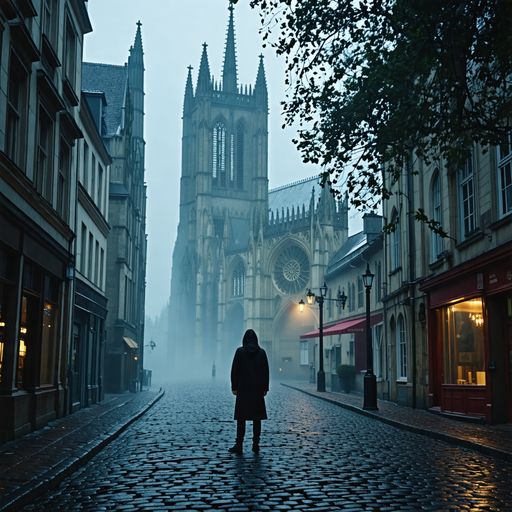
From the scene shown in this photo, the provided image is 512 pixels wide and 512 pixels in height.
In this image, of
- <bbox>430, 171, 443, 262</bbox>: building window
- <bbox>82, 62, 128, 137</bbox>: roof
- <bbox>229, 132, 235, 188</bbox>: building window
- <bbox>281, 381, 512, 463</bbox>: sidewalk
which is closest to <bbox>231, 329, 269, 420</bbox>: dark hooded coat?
<bbox>281, 381, 512, 463</bbox>: sidewalk

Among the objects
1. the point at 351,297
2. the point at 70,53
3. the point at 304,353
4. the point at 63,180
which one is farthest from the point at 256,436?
the point at 304,353

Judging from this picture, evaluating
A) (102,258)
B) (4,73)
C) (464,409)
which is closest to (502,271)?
(464,409)

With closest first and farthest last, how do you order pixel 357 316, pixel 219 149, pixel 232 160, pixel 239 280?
1. pixel 357 316
2. pixel 239 280
3. pixel 219 149
4. pixel 232 160

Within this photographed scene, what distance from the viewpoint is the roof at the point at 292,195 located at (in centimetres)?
8712

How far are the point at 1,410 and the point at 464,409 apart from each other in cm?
1040

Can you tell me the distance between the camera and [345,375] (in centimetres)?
3306

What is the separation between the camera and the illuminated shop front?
49.9 feet

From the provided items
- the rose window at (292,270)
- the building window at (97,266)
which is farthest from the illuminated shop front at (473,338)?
the rose window at (292,270)

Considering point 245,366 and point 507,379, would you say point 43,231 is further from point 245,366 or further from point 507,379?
point 507,379

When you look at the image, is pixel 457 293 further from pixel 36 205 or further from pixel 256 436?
pixel 36 205

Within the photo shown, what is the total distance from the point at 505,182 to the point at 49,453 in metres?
10.3

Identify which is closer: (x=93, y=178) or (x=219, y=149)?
(x=93, y=178)

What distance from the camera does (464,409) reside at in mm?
16781

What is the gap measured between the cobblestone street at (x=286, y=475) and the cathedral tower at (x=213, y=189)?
7229 cm
